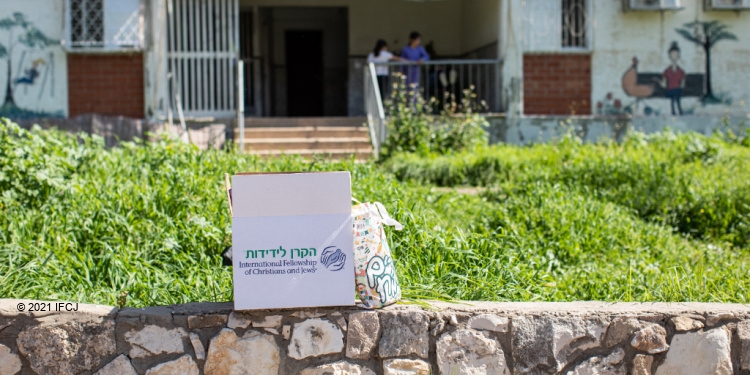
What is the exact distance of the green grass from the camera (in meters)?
5.02

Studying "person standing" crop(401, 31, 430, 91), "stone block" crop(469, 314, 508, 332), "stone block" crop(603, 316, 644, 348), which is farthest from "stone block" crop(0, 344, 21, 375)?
"person standing" crop(401, 31, 430, 91)

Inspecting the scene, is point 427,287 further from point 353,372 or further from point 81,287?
point 81,287

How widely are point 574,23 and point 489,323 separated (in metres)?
10.1

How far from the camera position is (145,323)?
3934mm

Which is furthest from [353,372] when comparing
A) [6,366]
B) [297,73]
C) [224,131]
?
[297,73]

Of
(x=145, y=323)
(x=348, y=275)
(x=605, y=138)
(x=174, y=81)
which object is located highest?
(x=174, y=81)

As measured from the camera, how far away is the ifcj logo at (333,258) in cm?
381

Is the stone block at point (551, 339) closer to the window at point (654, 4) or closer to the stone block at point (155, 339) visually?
the stone block at point (155, 339)

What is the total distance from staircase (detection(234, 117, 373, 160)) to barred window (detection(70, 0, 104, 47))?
104 inches

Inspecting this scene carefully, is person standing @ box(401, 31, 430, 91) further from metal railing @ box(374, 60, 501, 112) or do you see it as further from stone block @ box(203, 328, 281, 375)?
stone block @ box(203, 328, 281, 375)

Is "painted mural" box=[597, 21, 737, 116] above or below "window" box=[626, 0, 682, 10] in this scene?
below

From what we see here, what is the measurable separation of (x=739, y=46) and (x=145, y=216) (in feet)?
35.5

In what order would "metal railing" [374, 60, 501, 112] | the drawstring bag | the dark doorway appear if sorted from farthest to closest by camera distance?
the dark doorway < "metal railing" [374, 60, 501, 112] < the drawstring bag

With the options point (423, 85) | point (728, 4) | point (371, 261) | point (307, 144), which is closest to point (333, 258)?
point (371, 261)
